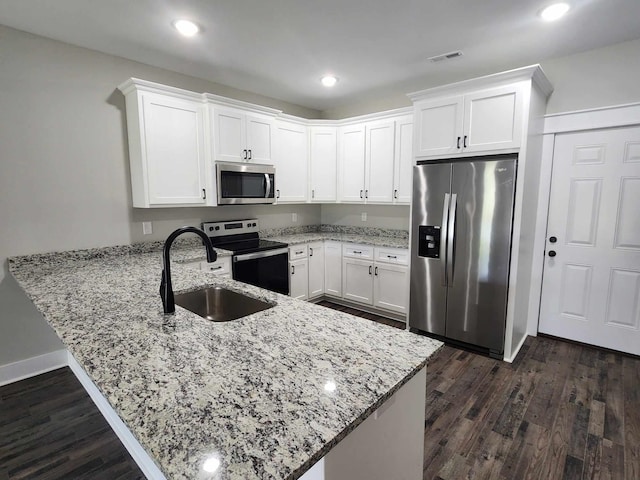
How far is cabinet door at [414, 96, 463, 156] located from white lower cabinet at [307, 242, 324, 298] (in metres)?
1.67

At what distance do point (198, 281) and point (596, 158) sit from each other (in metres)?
3.47

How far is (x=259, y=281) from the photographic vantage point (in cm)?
347

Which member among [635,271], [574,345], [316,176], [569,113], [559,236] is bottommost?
[574,345]

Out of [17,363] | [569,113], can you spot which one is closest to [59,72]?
[17,363]

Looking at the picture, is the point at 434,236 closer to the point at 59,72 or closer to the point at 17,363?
the point at 59,72

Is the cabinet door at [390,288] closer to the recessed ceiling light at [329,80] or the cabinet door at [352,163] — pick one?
the cabinet door at [352,163]

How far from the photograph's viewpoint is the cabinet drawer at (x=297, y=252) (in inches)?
153

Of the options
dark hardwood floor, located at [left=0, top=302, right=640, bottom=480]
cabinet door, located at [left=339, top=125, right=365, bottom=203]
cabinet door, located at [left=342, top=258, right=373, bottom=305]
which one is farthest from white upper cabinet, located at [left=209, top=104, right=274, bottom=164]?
dark hardwood floor, located at [left=0, top=302, right=640, bottom=480]

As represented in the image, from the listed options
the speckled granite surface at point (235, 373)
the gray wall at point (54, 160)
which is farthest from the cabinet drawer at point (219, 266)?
the speckled granite surface at point (235, 373)

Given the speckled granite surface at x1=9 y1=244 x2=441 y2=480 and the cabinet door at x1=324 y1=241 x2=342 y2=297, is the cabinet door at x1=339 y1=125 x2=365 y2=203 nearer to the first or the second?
the cabinet door at x1=324 y1=241 x2=342 y2=297

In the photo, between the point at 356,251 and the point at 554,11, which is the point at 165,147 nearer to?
the point at 356,251

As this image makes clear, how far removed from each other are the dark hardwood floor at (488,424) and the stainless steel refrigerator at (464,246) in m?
0.39

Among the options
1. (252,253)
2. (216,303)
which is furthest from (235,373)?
(252,253)

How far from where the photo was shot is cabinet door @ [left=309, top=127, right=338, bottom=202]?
167 inches
